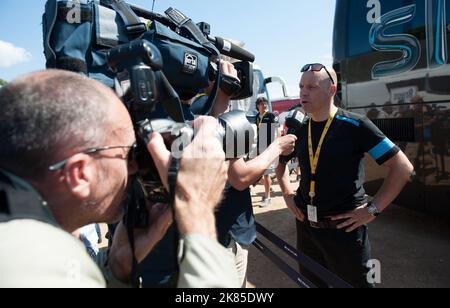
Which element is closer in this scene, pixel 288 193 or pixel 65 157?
pixel 65 157

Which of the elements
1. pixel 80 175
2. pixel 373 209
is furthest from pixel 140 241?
pixel 373 209

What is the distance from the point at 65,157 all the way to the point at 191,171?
1.19ft

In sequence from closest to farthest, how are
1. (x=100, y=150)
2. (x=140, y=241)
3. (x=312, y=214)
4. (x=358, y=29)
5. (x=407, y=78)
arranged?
(x=100, y=150) → (x=140, y=241) → (x=312, y=214) → (x=407, y=78) → (x=358, y=29)

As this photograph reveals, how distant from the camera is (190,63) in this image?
1426 millimetres

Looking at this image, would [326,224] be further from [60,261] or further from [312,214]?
[60,261]

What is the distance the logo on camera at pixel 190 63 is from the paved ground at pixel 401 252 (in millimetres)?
3018

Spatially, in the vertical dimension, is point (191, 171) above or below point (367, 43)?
below

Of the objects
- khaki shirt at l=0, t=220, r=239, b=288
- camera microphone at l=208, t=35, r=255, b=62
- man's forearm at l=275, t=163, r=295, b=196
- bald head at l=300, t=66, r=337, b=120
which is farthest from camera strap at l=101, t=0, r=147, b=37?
man's forearm at l=275, t=163, r=295, b=196

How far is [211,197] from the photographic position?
40.1 inches

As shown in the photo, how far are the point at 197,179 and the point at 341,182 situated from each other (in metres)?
1.75

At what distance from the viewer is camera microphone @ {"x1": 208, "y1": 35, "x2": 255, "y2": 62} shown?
1.81 m

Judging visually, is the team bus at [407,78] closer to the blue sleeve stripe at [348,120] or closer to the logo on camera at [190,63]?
the blue sleeve stripe at [348,120]
